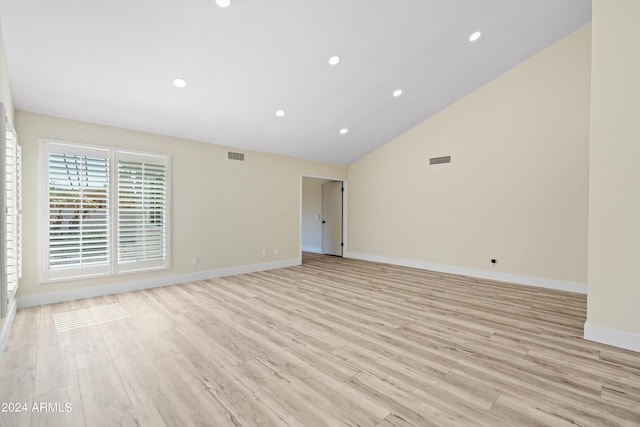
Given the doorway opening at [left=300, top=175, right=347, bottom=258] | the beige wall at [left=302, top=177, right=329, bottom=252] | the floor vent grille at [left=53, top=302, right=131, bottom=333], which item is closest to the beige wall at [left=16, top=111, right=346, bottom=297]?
the floor vent grille at [left=53, top=302, right=131, bottom=333]

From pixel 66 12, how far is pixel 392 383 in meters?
4.18


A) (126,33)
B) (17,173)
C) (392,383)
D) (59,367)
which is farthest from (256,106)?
(392,383)

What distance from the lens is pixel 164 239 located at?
4797 mm

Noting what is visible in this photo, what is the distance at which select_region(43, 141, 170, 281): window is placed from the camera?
3.83 m

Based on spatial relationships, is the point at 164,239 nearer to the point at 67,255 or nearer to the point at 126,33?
the point at 67,255

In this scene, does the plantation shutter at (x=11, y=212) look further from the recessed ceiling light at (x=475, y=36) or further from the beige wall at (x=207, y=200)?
the recessed ceiling light at (x=475, y=36)

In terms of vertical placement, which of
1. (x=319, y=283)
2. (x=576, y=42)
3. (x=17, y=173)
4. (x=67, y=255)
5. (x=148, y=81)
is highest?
(x=576, y=42)

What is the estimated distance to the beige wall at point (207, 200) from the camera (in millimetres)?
3707

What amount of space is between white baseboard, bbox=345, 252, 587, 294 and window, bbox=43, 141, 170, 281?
16.5ft

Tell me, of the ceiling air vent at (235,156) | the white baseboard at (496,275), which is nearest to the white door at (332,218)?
the white baseboard at (496,275)

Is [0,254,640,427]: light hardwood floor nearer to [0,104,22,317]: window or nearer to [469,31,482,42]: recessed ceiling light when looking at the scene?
[0,104,22,317]: window

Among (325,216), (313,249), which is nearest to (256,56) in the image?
(325,216)

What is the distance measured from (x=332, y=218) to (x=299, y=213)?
5.85 ft

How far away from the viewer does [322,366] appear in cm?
224
